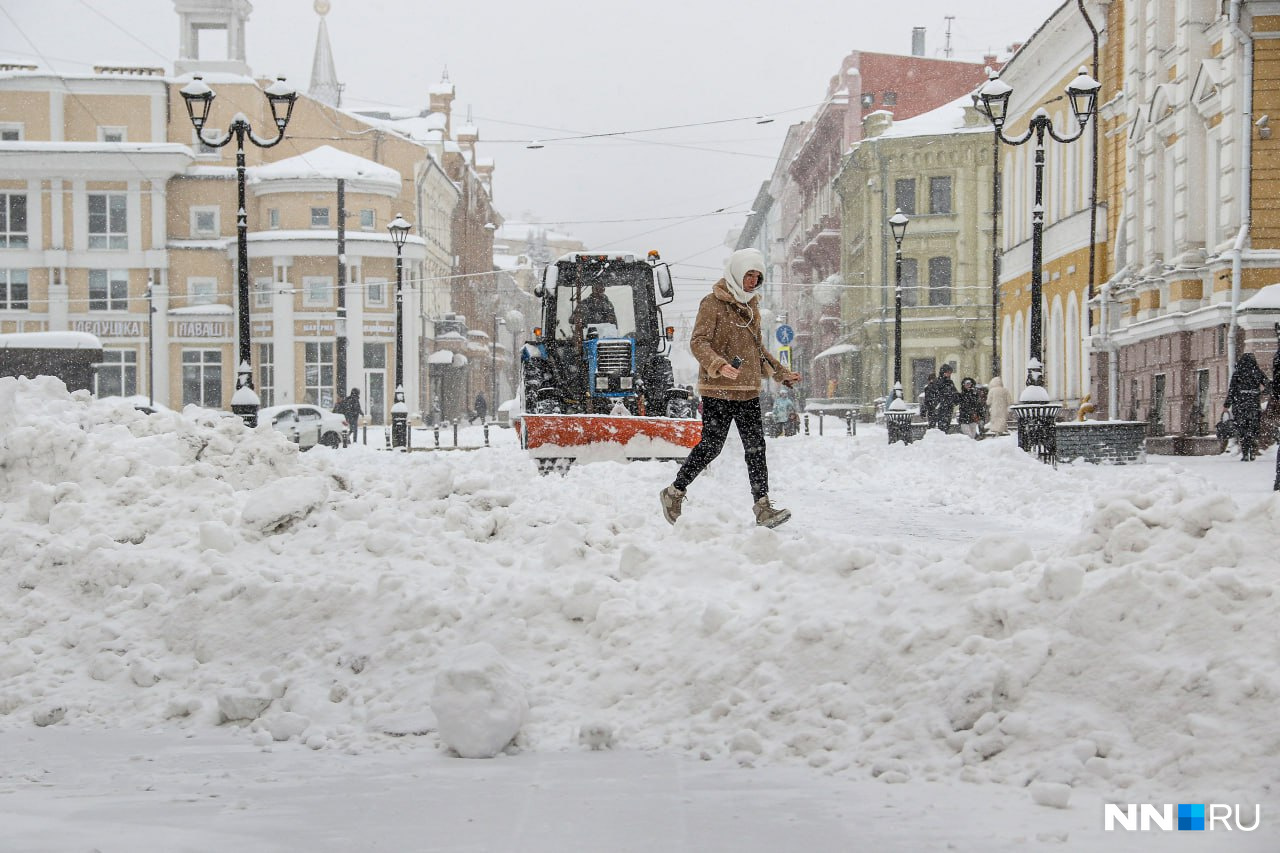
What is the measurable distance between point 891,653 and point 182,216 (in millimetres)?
49086

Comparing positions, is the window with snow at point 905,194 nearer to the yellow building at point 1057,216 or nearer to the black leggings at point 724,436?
the yellow building at point 1057,216

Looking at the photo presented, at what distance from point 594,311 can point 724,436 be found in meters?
8.83

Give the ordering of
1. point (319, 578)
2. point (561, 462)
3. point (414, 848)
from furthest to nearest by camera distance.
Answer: point (561, 462) → point (319, 578) → point (414, 848)

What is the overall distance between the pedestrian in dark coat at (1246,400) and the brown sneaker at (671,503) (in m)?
11.3

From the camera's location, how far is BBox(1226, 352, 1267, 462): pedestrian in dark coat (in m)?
16.7

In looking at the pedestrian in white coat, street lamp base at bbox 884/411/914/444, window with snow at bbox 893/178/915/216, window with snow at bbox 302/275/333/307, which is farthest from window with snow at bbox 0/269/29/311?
the pedestrian in white coat

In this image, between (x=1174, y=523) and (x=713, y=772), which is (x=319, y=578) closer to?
(x=713, y=772)

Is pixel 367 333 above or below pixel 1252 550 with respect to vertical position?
above

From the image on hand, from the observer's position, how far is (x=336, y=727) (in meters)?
4.57

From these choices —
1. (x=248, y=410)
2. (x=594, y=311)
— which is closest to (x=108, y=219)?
(x=248, y=410)

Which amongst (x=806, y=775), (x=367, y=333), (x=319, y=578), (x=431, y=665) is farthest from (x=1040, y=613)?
(x=367, y=333)

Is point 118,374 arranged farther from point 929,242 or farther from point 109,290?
point 929,242

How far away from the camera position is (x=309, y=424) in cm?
3139

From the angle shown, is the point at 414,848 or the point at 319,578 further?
the point at 319,578
